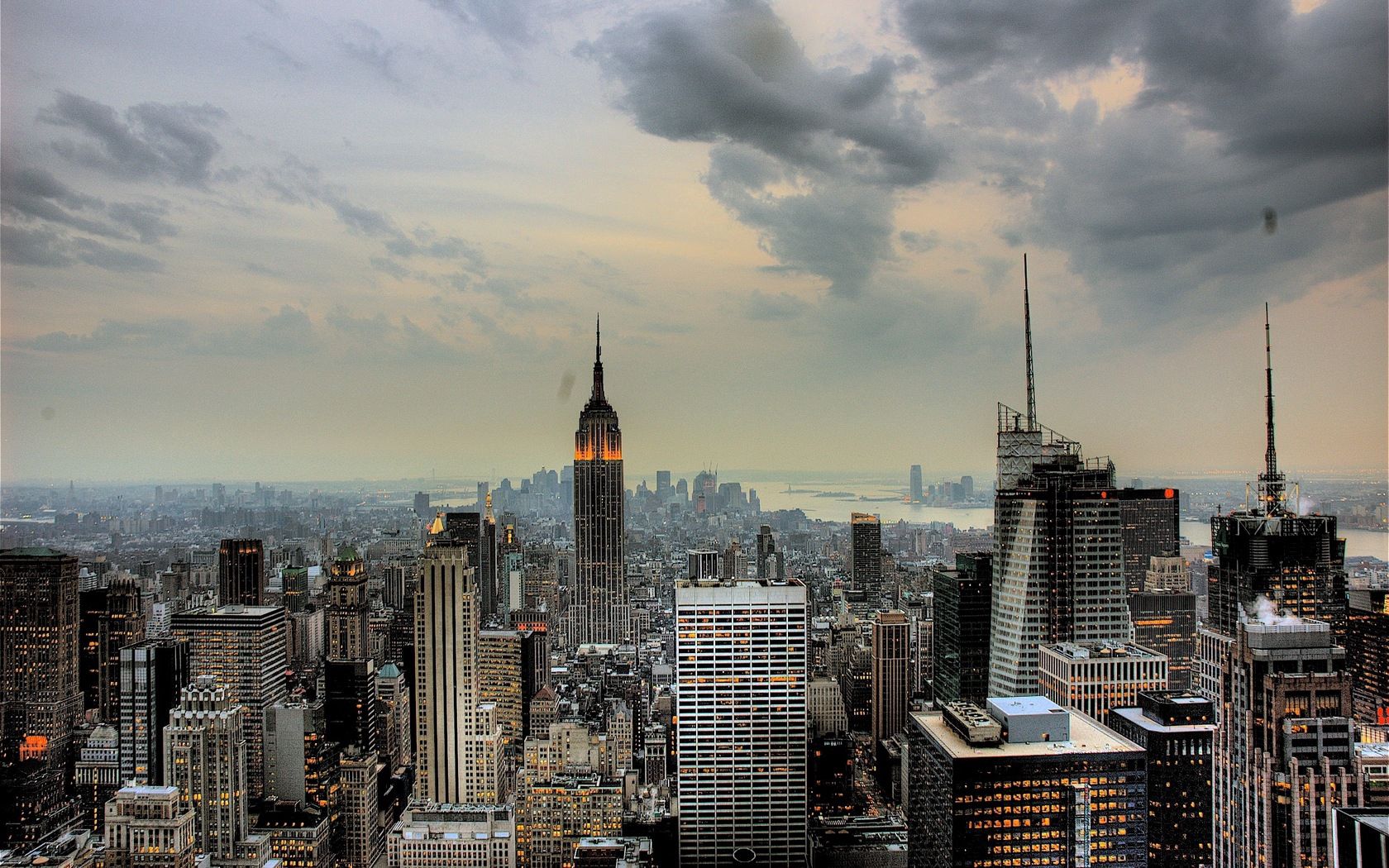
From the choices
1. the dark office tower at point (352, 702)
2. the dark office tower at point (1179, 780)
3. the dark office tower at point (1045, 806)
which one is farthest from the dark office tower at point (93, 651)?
the dark office tower at point (1179, 780)

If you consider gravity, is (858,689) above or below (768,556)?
below

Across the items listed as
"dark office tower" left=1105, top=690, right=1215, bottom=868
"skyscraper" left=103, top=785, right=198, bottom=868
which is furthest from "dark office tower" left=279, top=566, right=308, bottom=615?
"dark office tower" left=1105, top=690, right=1215, bottom=868

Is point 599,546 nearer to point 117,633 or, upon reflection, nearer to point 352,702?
point 352,702

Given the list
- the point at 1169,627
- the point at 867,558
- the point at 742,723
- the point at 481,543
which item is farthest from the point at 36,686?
the point at 1169,627

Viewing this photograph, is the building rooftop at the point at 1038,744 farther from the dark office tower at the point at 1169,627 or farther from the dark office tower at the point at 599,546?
the dark office tower at the point at 599,546

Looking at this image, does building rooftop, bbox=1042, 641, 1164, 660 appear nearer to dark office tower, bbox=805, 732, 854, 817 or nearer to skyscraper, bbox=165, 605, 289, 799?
dark office tower, bbox=805, 732, 854, 817
